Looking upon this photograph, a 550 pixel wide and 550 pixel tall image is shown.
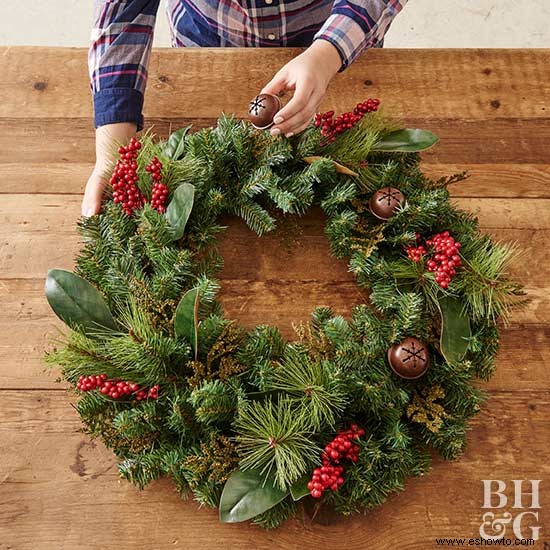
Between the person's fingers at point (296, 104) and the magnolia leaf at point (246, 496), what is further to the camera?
the person's fingers at point (296, 104)

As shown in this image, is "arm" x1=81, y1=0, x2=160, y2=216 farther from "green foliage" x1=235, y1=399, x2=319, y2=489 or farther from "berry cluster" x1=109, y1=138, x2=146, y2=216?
"green foliage" x1=235, y1=399, x2=319, y2=489

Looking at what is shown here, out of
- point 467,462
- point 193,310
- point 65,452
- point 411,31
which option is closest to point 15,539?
point 65,452

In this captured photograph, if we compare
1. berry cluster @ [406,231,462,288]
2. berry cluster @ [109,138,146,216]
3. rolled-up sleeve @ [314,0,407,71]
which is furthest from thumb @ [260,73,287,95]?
berry cluster @ [406,231,462,288]

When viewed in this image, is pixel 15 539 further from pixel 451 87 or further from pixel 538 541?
pixel 451 87

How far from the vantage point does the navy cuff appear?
1028 millimetres

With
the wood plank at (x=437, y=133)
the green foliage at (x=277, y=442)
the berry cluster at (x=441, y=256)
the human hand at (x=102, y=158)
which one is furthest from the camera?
the wood plank at (x=437, y=133)

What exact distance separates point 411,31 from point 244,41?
1273 millimetres

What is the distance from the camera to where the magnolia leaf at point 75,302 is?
2.74ft

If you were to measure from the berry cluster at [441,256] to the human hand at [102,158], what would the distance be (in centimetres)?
48

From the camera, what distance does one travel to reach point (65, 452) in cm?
86

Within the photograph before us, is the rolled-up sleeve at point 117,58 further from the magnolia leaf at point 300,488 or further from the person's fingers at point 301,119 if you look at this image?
the magnolia leaf at point 300,488

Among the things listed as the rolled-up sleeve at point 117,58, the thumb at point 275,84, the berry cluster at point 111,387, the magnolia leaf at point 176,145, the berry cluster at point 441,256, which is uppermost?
the rolled-up sleeve at point 117,58

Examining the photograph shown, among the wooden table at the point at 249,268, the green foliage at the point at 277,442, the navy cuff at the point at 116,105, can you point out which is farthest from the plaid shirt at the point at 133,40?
the green foliage at the point at 277,442

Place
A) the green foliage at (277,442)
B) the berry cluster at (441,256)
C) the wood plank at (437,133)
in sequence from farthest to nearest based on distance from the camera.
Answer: the wood plank at (437,133), the berry cluster at (441,256), the green foliage at (277,442)
